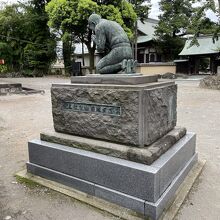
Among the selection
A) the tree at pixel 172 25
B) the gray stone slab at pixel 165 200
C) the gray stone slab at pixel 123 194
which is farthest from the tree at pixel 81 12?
the gray stone slab at pixel 165 200

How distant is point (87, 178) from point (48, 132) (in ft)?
2.95

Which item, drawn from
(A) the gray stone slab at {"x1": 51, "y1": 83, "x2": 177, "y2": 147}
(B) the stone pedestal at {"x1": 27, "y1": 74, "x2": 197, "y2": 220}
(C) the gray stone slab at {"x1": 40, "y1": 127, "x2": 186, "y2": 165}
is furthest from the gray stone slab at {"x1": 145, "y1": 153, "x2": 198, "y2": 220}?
(A) the gray stone slab at {"x1": 51, "y1": 83, "x2": 177, "y2": 147}

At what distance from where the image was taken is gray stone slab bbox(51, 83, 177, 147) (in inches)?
106

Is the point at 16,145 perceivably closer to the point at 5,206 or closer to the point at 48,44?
the point at 5,206

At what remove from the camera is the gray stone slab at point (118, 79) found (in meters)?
2.77

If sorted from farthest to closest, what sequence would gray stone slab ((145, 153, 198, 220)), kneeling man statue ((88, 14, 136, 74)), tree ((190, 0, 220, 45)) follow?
1. tree ((190, 0, 220, 45))
2. kneeling man statue ((88, 14, 136, 74))
3. gray stone slab ((145, 153, 198, 220))

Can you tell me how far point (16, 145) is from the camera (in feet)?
15.8

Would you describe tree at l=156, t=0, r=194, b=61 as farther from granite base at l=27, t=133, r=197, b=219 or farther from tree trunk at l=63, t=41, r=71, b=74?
granite base at l=27, t=133, r=197, b=219

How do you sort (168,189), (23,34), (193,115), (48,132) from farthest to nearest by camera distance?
(23,34)
(193,115)
(48,132)
(168,189)

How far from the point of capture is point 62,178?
3.14 meters

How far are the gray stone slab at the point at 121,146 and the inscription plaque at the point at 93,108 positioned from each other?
1.16 feet

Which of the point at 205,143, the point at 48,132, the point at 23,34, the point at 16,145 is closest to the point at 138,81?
the point at 48,132

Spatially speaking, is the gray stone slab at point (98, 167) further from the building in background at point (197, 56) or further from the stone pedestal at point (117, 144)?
the building in background at point (197, 56)

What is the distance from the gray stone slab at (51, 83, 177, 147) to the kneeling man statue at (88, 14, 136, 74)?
1.42 ft
